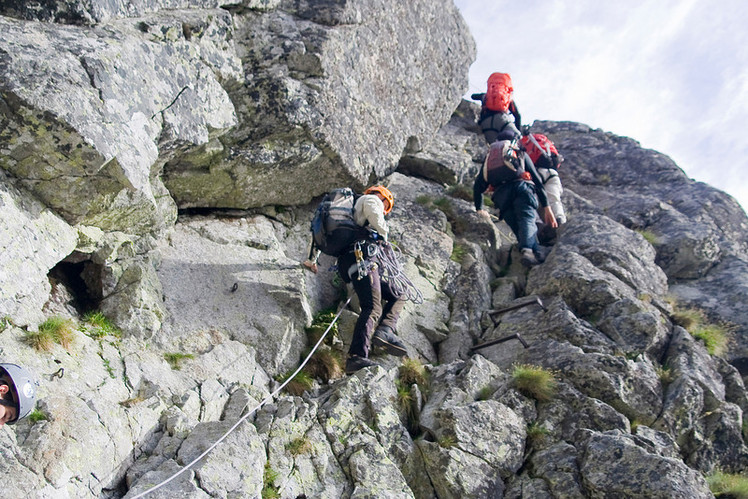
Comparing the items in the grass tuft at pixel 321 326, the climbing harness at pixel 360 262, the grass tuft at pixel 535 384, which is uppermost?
the climbing harness at pixel 360 262

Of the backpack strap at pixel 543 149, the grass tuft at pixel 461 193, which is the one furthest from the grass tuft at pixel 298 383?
the backpack strap at pixel 543 149

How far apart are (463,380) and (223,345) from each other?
10.4ft

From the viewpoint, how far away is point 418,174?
16109 millimetres

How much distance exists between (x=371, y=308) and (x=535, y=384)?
2.44 metres

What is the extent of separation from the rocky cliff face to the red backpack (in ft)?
15.6

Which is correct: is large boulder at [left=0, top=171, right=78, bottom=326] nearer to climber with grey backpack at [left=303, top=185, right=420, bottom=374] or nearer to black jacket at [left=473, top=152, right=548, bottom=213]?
climber with grey backpack at [left=303, top=185, right=420, bottom=374]

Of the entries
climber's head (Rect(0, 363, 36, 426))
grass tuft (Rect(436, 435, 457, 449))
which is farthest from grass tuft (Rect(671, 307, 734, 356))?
climber's head (Rect(0, 363, 36, 426))

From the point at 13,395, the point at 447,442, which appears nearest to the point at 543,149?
the point at 447,442

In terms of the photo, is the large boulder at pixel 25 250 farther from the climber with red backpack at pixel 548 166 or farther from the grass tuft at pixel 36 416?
the climber with red backpack at pixel 548 166

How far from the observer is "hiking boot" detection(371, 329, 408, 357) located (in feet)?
30.9

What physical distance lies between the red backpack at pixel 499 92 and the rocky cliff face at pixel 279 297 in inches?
187

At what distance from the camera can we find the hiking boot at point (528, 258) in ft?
43.2

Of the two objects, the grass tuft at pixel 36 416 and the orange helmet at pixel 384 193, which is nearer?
the grass tuft at pixel 36 416

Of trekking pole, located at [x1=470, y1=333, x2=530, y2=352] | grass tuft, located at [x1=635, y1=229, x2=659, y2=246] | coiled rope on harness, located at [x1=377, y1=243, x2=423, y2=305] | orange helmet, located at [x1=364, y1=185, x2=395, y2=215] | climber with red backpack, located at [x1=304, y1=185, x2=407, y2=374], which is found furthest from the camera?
grass tuft, located at [x1=635, y1=229, x2=659, y2=246]
